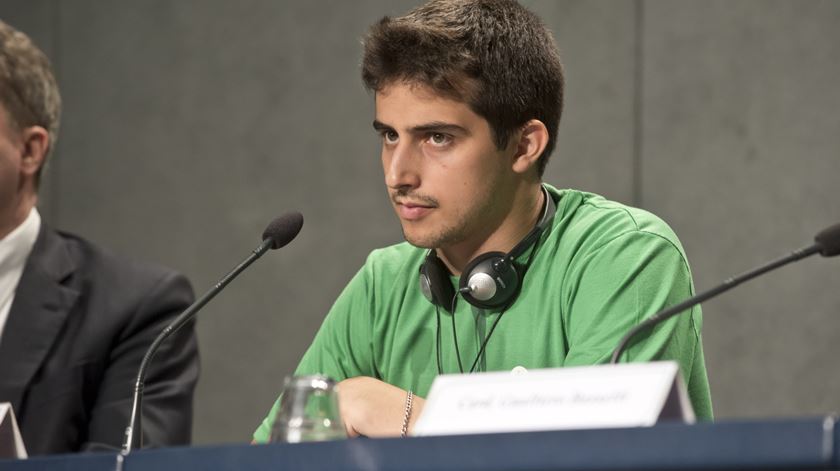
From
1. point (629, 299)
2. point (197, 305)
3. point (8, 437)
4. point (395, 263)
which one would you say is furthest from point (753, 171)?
point (8, 437)

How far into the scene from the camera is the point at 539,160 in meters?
2.07

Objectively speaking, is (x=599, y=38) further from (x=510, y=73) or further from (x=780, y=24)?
(x=510, y=73)

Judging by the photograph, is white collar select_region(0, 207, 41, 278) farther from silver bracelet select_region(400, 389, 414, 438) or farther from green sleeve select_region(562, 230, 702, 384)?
green sleeve select_region(562, 230, 702, 384)

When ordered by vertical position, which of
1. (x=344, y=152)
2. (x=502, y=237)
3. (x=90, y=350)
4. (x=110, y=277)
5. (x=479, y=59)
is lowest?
(x=90, y=350)

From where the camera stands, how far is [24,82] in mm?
2658

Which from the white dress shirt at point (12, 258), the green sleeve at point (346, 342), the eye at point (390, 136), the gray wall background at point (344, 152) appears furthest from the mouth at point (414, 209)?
the gray wall background at point (344, 152)

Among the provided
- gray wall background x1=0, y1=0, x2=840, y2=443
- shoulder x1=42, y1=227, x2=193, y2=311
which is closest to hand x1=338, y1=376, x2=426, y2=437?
shoulder x1=42, y1=227, x2=193, y2=311

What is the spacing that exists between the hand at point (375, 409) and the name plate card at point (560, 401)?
613 mm

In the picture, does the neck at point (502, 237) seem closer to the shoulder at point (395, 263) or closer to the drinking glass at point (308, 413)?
the shoulder at point (395, 263)

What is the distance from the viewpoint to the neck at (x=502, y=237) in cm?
201

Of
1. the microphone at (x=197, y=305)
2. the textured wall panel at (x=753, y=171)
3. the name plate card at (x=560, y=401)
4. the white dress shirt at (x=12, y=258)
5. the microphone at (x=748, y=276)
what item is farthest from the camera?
the textured wall panel at (x=753, y=171)

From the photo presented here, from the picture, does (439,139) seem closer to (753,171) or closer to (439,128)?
(439,128)

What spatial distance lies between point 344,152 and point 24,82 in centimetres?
108

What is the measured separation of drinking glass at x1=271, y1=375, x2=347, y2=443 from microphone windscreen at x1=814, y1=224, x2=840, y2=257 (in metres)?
0.60
